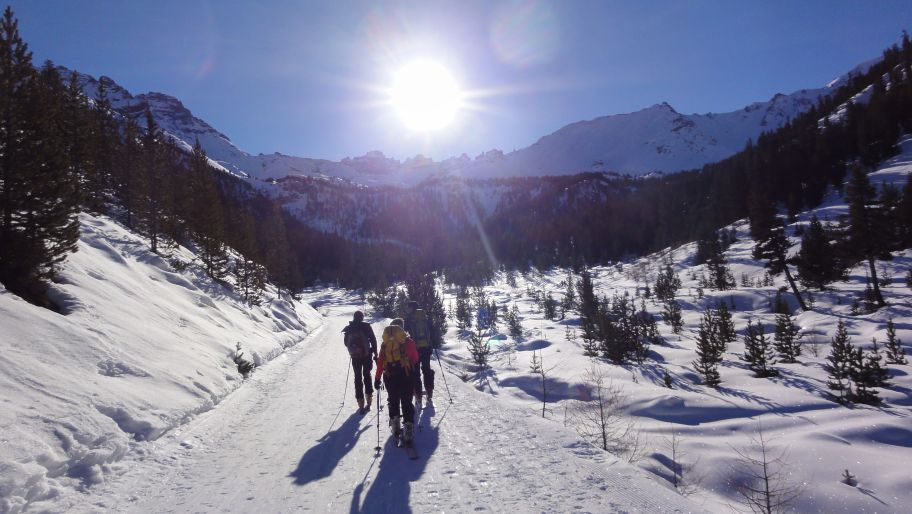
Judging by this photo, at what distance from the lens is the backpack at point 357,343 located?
8555 mm

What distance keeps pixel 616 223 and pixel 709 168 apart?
31.4 metres

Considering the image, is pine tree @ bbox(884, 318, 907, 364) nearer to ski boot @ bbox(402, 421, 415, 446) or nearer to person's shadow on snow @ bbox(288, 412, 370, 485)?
ski boot @ bbox(402, 421, 415, 446)

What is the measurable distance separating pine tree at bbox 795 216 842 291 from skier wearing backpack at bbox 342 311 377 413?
3834 cm

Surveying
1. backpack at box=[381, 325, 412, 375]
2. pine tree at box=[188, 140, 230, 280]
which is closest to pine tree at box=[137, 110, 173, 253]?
pine tree at box=[188, 140, 230, 280]

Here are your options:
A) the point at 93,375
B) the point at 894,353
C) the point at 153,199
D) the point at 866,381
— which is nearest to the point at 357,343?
the point at 93,375

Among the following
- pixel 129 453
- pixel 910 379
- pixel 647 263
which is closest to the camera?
pixel 129 453

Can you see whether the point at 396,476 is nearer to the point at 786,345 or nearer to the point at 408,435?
the point at 408,435

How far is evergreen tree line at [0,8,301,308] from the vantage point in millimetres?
9961

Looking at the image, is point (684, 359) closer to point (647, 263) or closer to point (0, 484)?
point (0, 484)

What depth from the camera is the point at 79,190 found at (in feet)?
39.6

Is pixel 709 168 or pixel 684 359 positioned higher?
pixel 709 168

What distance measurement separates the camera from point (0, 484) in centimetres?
424

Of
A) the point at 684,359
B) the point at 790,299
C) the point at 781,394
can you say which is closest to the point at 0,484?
the point at 781,394

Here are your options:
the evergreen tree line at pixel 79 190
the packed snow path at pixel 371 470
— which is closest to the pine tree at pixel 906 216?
the packed snow path at pixel 371 470
